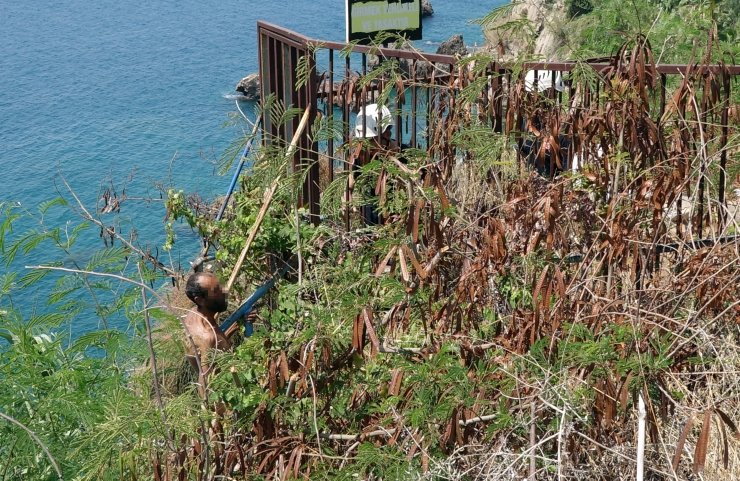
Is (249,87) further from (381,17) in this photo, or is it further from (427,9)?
(381,17)

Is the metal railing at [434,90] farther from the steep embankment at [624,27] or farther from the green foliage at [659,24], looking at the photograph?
the green foliage at [659,24]

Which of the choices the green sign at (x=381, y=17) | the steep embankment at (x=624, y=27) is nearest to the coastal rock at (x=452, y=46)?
the steep embankment at (x=624, y=27)

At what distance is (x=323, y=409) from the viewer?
135 inches

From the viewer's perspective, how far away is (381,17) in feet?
36.1

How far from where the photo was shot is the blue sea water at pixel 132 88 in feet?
52.2

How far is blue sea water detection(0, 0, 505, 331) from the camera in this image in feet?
52.2

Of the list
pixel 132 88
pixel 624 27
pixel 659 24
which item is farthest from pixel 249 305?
pixel 132 88

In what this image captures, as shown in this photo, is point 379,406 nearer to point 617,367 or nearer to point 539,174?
point 617,367

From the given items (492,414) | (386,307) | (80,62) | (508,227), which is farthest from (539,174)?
(80,62)

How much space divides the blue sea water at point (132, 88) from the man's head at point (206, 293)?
18.0ft

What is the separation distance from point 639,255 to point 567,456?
86 centimetres

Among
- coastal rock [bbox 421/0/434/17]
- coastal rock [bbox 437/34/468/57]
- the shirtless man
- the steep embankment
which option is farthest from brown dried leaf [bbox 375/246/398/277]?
coastal rock [bbox 421/0/434/17]

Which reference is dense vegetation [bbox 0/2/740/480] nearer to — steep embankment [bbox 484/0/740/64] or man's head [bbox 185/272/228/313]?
man's head [bbox 185/272/228/313]

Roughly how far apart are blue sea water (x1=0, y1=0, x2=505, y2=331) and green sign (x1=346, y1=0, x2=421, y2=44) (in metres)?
1.93
